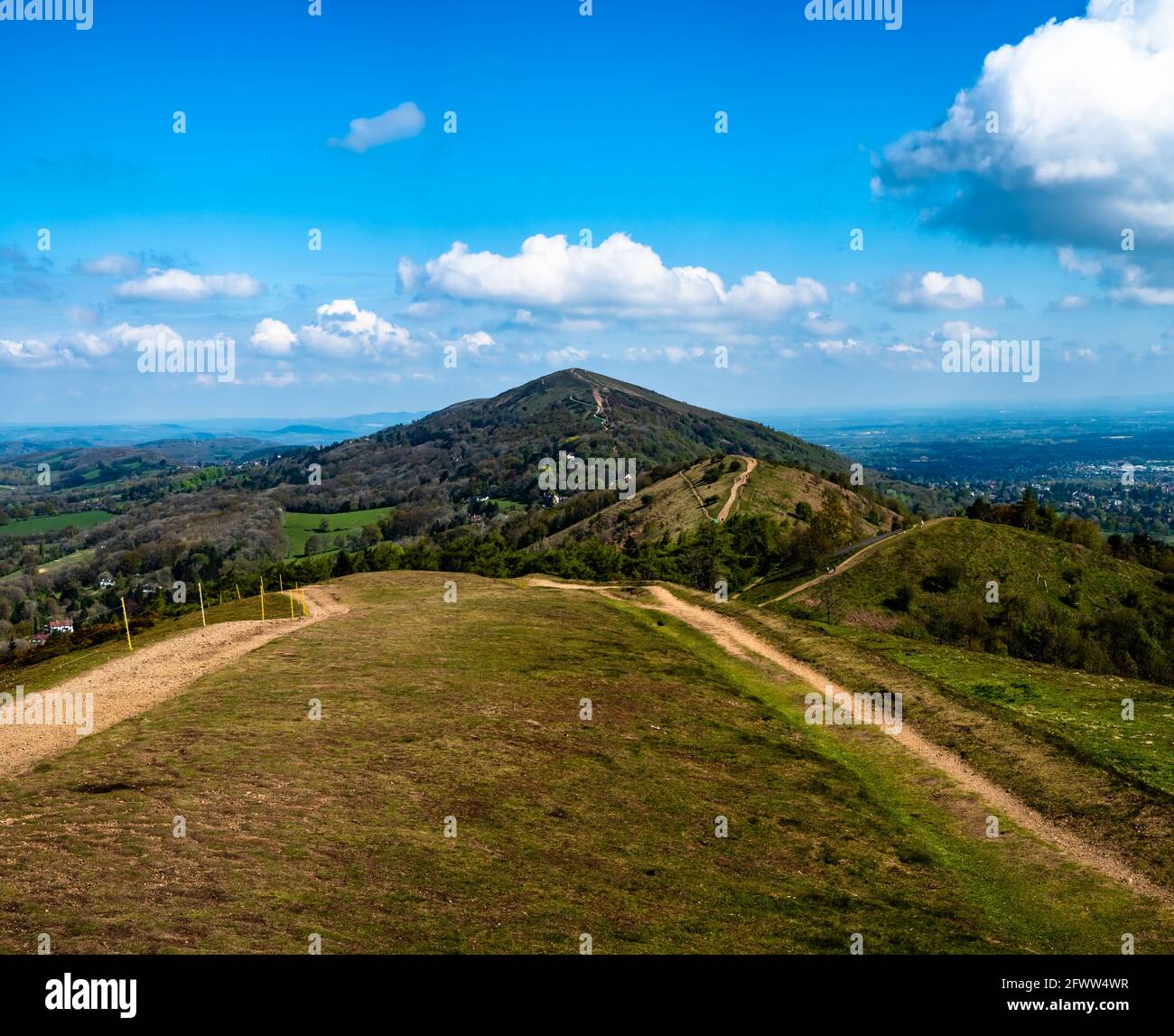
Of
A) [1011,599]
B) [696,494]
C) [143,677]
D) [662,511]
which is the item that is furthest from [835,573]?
[696,494]

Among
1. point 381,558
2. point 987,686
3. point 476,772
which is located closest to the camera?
point 476,772

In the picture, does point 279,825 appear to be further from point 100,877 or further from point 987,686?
point 987,686

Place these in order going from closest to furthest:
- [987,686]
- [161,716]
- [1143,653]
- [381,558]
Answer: [161,716]
[987,686]
[1143,653]
[381,558]

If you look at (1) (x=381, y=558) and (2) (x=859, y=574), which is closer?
(2) (x=859, y=574)

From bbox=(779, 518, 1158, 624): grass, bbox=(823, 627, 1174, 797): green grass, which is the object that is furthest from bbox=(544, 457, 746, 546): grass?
bbox=(823, 627, 1174, 797): green grass

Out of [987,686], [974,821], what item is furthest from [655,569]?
[974,821]

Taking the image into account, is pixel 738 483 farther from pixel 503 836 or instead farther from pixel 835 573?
pixel 503 836
